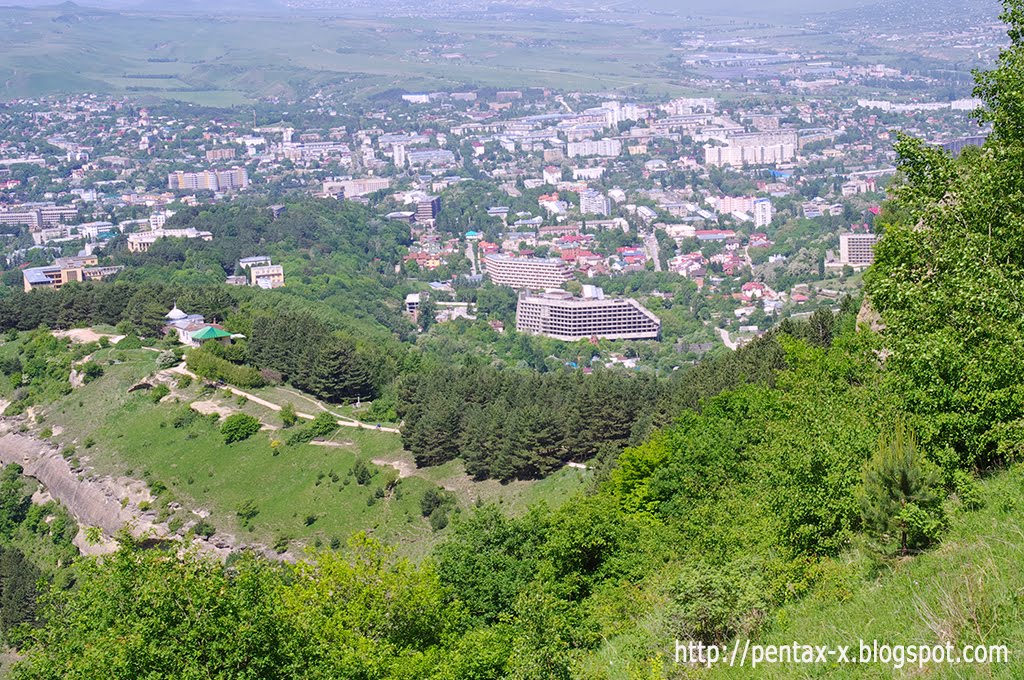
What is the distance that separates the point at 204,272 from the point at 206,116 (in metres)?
74.1

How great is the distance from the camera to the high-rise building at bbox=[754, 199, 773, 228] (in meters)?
71.5

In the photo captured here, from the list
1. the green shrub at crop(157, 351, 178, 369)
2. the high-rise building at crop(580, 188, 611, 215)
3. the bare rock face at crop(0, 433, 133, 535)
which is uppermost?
the green shrub at crop(157, 351, 178, 369)

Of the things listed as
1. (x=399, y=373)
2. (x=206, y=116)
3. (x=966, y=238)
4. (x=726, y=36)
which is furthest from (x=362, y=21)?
(x=966, y=238)

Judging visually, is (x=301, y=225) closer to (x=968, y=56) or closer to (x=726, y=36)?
(x=968, y=56)

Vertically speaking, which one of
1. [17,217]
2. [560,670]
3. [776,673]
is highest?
[776,673]

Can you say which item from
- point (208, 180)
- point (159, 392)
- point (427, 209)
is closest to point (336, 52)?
point (208, 180)

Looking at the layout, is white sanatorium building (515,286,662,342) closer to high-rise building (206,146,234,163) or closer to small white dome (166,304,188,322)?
small white dome (166,304,188,322)

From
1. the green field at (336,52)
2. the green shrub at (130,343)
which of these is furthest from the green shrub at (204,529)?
the green field at (336,52)

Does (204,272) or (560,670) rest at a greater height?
(560,670)

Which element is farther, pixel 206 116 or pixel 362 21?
pixel 362 21

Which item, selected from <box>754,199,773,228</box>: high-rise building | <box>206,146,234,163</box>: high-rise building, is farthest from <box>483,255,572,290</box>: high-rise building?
<box>206,146,234,163</box>: high-rise building

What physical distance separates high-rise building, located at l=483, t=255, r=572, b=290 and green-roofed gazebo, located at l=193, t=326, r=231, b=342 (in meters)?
26.5

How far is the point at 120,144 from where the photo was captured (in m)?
107

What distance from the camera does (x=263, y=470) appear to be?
24.5m
